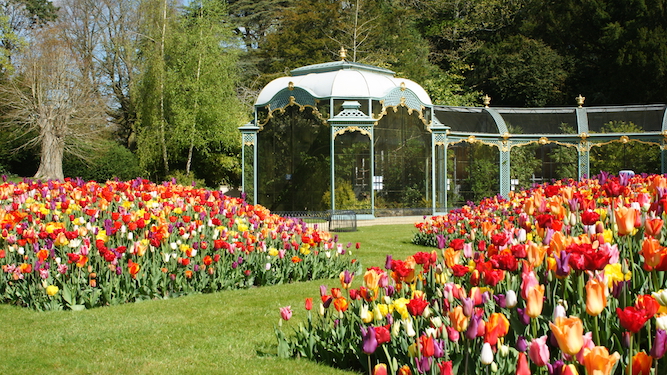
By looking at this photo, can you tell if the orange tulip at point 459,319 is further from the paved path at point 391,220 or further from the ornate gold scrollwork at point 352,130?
the ornate gold scrollwork at point 352,130

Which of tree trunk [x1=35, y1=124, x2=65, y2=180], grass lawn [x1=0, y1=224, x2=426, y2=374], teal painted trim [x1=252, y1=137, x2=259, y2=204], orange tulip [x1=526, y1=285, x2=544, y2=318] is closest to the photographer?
orange tulip [x1=526, y1=285, x2=544, y2=318]

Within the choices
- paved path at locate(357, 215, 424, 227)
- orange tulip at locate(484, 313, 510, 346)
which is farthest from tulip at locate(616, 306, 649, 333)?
paved path at locate(357, 215, 424, 227)

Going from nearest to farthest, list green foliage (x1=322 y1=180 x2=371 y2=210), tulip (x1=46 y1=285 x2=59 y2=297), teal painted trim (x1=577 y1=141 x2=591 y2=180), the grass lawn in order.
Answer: the grass lawn, tulip (x1=46 y1=285 x2=59 y2=297), green foliage (x1=322 y1=180 x2=371 y2=210), teal painted trim (x1=577 y1=141 x2=591 y2=180)

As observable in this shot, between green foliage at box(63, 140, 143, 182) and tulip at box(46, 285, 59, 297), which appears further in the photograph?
green foliage at box(63, 140, 143, 182)

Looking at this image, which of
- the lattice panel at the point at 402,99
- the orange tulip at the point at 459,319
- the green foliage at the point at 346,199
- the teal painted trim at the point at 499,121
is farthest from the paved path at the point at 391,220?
the orange tulip at the point at 459,319

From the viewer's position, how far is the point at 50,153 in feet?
100

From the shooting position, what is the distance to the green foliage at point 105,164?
1277 inches

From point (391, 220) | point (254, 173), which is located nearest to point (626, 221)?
point (391, 220)

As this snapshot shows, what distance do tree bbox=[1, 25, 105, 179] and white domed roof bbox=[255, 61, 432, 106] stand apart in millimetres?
15475

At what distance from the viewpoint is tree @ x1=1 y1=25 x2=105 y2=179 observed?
30.5m

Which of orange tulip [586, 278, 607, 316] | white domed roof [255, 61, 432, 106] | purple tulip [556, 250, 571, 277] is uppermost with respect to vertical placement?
white domed roof [255, 61, 432, 106]

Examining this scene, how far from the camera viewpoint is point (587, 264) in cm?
286

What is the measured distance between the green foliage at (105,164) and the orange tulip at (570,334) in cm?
3166

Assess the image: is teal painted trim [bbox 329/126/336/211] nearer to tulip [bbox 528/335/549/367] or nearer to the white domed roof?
the white domed roof
